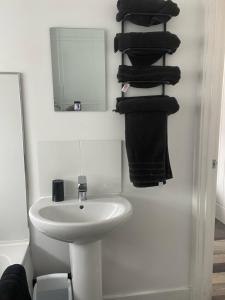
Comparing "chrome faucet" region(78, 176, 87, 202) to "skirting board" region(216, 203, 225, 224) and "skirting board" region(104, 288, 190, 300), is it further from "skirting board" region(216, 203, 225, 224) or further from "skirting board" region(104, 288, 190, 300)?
"skirting board" region(216, 203, 225, 224)

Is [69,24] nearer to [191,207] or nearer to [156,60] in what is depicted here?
[156,60]

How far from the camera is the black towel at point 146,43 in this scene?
1525 mm

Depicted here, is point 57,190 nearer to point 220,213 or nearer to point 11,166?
point 11,166

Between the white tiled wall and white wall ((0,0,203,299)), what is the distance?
49 mm

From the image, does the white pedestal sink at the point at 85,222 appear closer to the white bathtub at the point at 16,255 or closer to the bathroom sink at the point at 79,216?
the bathroom sink at the point at 79,216

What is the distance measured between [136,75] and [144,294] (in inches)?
60.6

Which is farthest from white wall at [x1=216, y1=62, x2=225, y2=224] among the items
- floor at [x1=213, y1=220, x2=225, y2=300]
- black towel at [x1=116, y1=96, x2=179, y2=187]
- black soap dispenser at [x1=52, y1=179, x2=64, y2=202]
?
black soap dispenser at [x1=52, y1=179, x2=64, y2=202]

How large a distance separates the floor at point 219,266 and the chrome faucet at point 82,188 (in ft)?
4.23

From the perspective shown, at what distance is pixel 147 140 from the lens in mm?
1614

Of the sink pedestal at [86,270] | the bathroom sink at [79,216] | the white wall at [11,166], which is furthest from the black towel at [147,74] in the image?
the sink pedestal at [86,270]

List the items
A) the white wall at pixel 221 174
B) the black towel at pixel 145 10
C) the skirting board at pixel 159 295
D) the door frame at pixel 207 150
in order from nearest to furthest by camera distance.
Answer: the black towel at pixel 145 10 → the door frame at pixel 207 150 → the skirting board at pixel 159 295 → the white wall at pixel 221 174

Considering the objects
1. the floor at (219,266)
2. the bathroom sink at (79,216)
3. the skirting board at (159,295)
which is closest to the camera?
the bathroom sink at (79,216)

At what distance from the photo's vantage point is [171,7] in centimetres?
153

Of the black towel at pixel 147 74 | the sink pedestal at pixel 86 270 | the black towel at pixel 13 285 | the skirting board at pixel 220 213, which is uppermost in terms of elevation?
the black towel at pixel 147 74
